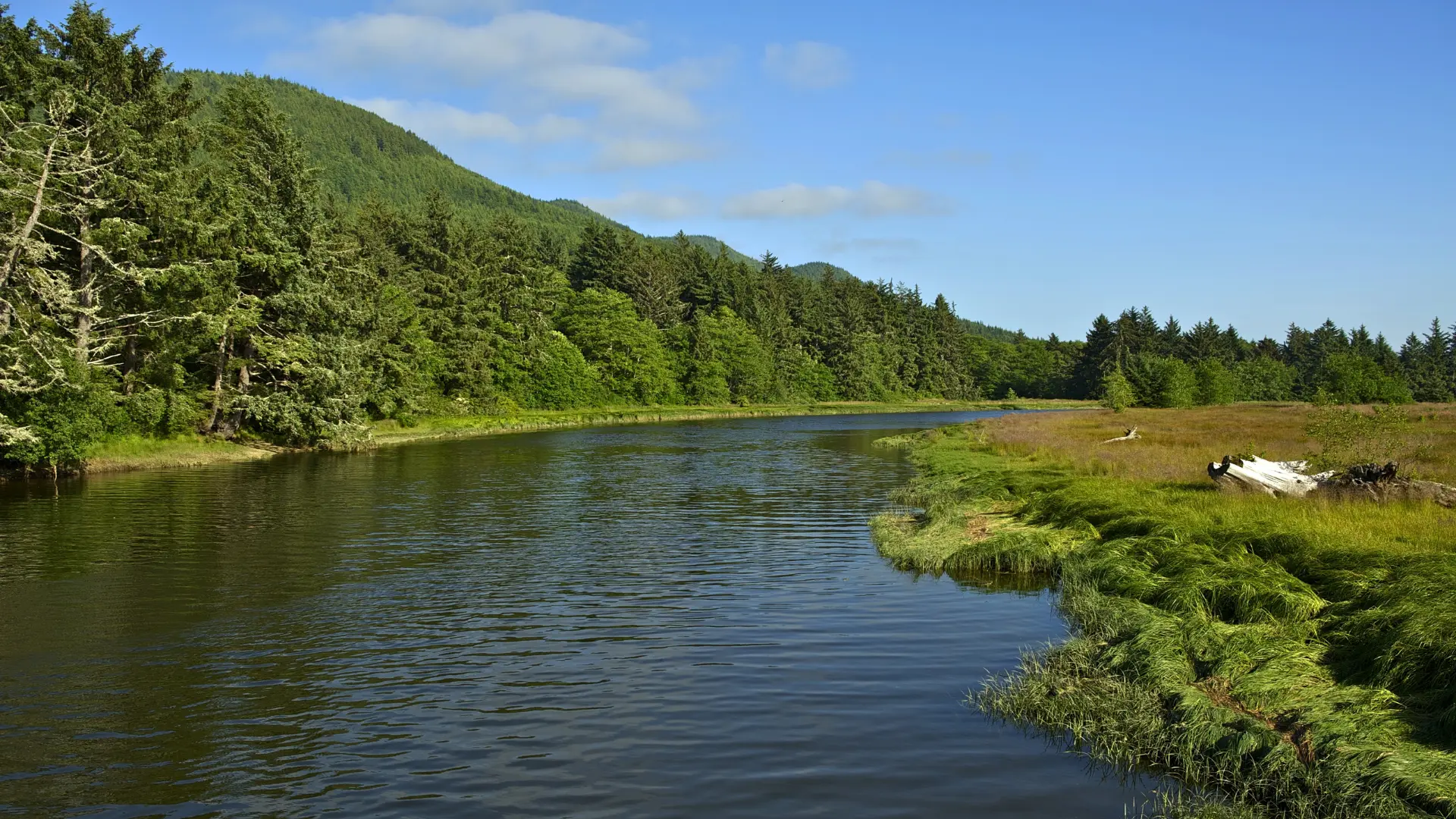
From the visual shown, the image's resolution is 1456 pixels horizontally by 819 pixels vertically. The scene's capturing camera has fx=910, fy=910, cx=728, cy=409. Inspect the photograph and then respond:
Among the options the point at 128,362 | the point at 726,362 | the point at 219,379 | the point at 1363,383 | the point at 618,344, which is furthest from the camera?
the point at 726,362

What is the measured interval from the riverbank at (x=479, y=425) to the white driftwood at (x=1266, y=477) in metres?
43.5

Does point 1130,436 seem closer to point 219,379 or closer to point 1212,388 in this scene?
point 219,379

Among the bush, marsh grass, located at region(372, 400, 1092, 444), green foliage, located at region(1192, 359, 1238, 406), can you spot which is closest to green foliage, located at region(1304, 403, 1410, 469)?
the bush

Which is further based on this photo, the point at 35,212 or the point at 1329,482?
the point at 35,212

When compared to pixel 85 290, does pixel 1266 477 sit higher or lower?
lower

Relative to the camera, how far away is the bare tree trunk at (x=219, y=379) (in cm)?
4972

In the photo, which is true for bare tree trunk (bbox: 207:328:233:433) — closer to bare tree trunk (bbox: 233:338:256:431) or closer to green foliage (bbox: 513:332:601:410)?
bare tree trunk (bbox: 233:338:256:431)

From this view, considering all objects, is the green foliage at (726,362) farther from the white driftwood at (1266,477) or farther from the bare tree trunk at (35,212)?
the white driftwood at (1266,477)

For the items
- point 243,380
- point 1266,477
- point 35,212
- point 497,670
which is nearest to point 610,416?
point 243,380

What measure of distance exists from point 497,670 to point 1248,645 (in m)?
10.6

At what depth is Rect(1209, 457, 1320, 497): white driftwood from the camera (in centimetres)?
2220

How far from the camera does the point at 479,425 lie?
78.1m

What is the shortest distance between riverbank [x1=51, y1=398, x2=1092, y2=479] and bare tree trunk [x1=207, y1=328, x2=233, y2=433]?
149 cm

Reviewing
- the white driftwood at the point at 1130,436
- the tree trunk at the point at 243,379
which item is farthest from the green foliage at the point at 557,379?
the white driftwood at the point at 1130,436
